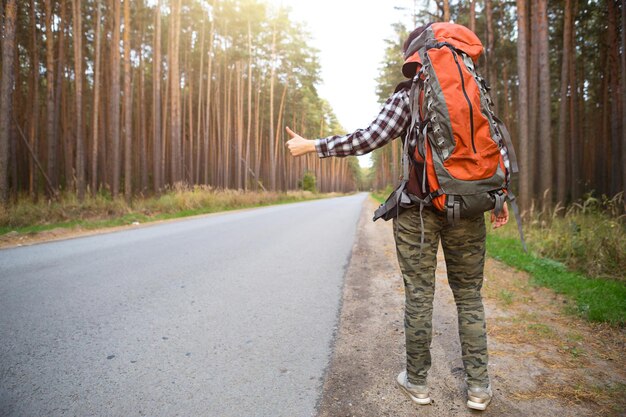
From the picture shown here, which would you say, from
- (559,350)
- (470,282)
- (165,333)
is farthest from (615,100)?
(165,333)

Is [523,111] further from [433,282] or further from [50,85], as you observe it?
[50,85]

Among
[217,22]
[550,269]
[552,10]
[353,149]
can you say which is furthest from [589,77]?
[353,149]

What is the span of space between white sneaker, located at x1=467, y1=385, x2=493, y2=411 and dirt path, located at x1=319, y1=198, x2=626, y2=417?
44 millimetres

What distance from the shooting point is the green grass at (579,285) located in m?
3.35

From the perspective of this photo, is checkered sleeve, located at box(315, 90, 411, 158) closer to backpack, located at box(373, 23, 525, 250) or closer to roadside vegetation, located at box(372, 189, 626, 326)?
backpack, located at box(373, 23, 525, 250)

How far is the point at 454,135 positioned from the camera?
1.92 metres

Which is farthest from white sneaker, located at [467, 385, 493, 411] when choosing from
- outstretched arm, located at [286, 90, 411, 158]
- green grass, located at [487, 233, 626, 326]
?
green grass, located at [487, 233, 626, 326]

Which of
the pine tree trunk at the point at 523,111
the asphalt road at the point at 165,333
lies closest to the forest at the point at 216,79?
the pine tree trunk at the point at 523,111

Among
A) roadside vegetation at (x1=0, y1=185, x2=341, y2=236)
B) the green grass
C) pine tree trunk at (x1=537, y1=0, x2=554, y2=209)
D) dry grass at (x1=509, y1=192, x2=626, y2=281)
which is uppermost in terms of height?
pine tree trunk at (x1=537, y1=0, x2=554, y2=209)

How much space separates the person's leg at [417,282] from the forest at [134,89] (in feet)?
45.7

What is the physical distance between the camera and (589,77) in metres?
23.6

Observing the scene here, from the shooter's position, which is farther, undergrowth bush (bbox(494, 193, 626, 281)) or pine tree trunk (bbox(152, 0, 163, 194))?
pine tree trunk (bbox(152, 0, 163, 194))

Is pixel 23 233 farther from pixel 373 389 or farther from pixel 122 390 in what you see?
pixel 373 389

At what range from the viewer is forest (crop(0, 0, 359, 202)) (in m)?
16.4
